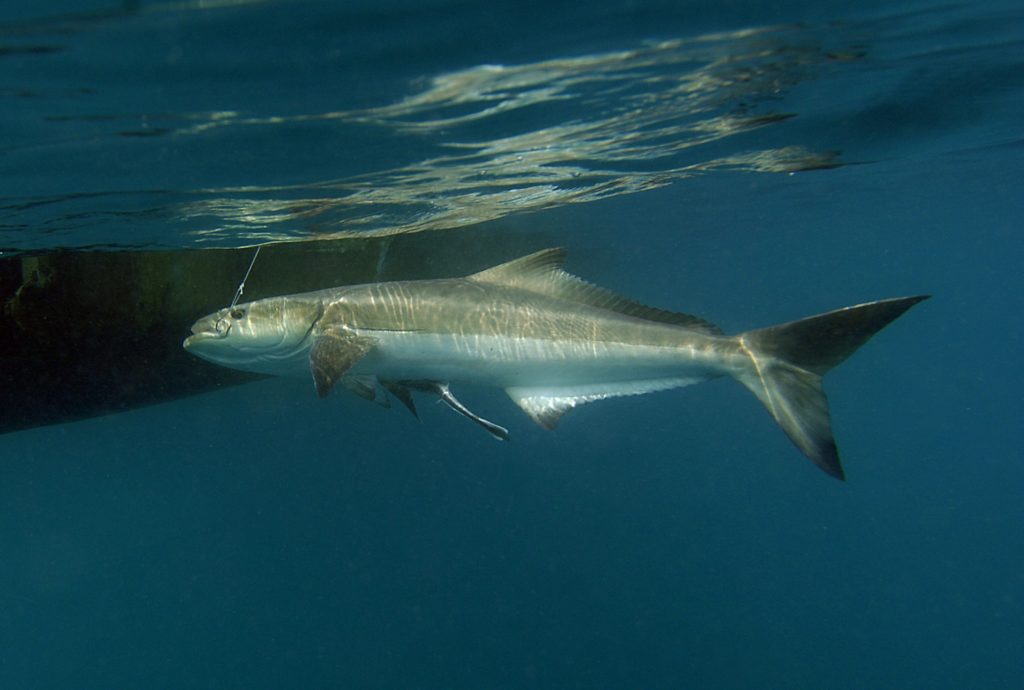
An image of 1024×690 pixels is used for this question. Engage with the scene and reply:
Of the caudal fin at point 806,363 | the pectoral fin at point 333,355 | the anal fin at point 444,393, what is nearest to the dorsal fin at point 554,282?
the caudal fin at point 806,363

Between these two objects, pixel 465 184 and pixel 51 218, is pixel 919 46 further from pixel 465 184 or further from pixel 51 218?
pixel 51 218

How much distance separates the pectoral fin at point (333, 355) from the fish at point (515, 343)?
1 centimetres

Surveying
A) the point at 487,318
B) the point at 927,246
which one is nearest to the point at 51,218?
the point at 487,318

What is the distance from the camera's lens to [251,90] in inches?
262

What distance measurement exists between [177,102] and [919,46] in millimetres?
8666

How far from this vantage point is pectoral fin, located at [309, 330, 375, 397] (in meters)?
4.84

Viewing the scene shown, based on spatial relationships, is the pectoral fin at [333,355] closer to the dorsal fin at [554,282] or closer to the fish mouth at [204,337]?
the fish mouth at [204,337]

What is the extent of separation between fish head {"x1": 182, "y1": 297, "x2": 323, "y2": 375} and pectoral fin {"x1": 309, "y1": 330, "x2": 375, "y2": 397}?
233 mm

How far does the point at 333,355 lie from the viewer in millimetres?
5000

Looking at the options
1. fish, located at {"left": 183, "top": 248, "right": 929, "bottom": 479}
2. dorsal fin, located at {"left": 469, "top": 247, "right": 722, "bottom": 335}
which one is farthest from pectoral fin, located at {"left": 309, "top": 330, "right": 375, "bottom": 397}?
dorsal fin, located at {"left": 469, "top": 247, "right": 722, "bottom": 335}

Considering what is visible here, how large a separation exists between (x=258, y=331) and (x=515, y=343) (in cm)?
214

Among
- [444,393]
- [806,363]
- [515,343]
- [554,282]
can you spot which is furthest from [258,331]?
[806,363]

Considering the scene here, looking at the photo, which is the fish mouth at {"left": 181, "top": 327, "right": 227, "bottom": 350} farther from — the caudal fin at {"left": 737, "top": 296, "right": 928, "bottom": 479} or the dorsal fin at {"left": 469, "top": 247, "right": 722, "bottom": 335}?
the caudal fin at {"left": 737, "top": 296, "right": 928, "bottom": 479}

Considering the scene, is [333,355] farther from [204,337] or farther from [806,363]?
[806,363]
